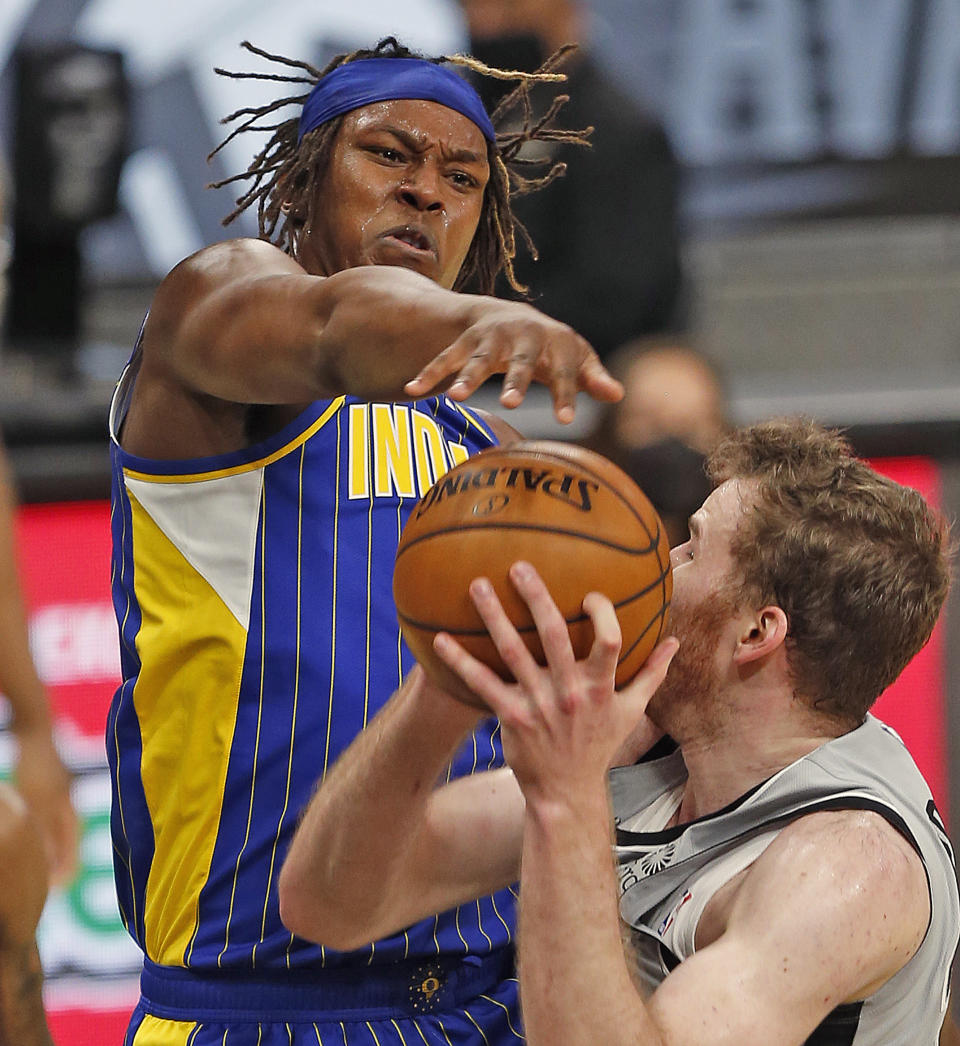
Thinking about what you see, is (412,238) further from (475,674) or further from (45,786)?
(45,786)

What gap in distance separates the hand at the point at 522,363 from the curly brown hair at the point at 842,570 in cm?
86

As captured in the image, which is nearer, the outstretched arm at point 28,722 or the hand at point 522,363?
the hand at point 522,363

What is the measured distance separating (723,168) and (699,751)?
13.5ft

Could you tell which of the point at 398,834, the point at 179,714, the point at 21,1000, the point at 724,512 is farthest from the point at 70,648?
the point at 724,512

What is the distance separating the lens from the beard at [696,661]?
2.62m

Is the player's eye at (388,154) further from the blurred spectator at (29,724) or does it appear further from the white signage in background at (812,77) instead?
the white signage in background at (812,77)

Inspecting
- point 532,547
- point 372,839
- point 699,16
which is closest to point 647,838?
point 372,839

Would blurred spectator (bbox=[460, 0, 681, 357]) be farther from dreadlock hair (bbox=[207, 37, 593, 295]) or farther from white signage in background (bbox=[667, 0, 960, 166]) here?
dreadlock hair (bbox=[207, 37, 593, 295])

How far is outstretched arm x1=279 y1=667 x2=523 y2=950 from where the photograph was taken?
234 centimetres

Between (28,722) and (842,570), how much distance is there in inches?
79.7

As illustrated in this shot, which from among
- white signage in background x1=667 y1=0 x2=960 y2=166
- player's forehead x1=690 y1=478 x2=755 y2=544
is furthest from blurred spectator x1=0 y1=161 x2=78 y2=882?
white signage in background x1=667 y1=0 x2=960 y2=166

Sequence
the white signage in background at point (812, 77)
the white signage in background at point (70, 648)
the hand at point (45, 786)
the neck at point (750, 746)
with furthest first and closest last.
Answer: the white signage in background at point (812, 77) → the white signage in background at point (70, 648) → the hand at point (45, 786) → the neck at point (750, 746)

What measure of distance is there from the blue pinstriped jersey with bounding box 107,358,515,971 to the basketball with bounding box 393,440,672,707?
581mm

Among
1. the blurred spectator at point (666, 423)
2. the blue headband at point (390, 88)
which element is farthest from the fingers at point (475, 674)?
the blurred spectator at point (666, 423)
